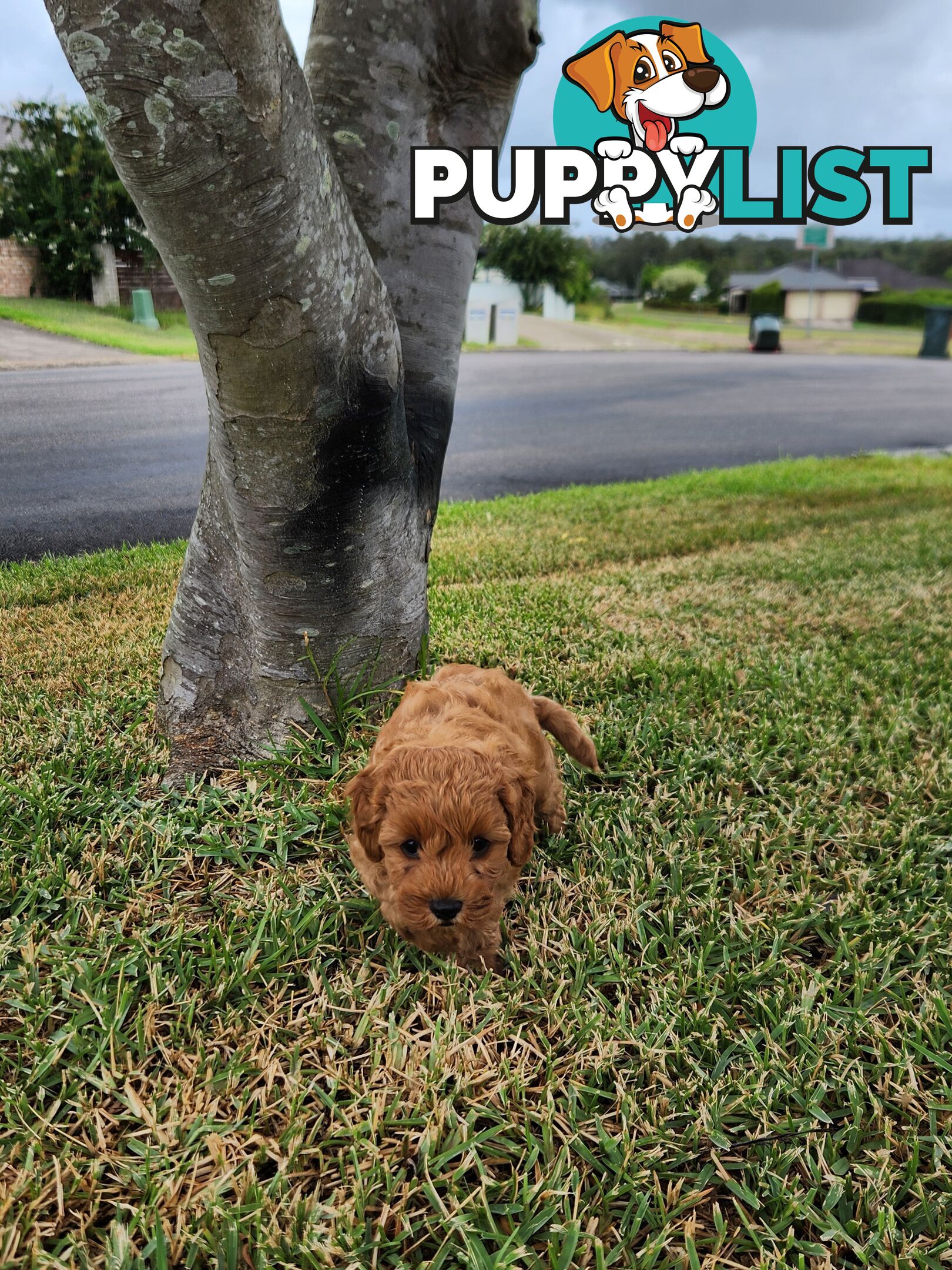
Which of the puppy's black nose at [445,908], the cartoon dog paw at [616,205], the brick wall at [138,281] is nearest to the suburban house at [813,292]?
the cartoon dog paw at [616,205]

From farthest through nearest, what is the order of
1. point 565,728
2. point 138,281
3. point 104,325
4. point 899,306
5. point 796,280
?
point 796,280 < point 899,306 < point 104,325 < point 138,281 < point 565,728

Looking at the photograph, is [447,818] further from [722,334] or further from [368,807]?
[722,334]

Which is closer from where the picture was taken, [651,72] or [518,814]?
[518,814]

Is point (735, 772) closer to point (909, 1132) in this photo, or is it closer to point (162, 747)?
point (909, 1132)

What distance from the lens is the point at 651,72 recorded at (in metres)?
5.20

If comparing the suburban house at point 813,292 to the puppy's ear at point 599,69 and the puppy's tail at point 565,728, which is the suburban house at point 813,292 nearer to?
the puppy's ear at point 599,69

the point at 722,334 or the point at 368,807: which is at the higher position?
the point at 722,334

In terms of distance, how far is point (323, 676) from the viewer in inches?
116

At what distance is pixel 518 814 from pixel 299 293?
1393 millimetres

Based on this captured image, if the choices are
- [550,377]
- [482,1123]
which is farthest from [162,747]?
[550,377]

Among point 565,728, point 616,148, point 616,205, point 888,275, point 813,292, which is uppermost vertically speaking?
point 888,275

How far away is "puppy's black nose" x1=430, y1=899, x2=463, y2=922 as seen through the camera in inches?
71.7

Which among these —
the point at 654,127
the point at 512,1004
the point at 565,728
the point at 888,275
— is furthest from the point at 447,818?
the point at 888,275

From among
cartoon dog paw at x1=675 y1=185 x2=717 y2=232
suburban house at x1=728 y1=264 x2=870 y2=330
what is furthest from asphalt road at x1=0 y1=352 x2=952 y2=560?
suburban house at x1=728 y1=264 x2=870 y2=330
